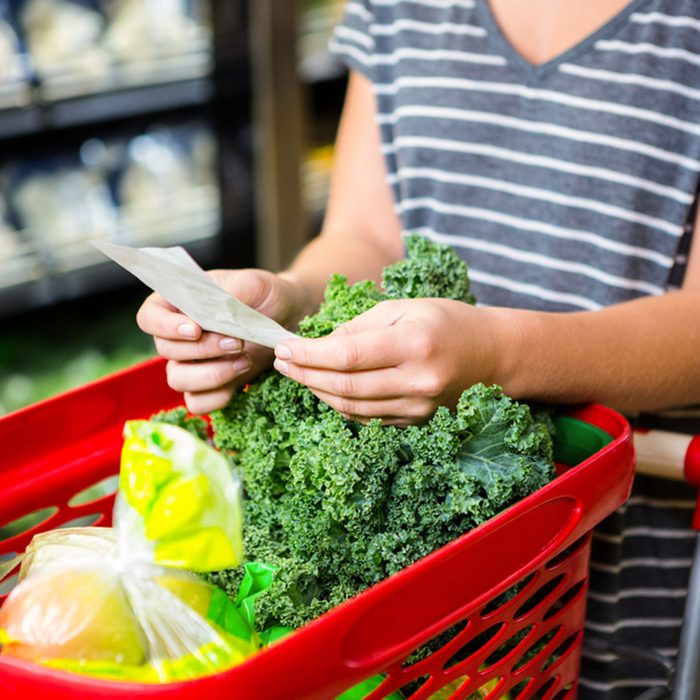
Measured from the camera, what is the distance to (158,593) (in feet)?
2.17

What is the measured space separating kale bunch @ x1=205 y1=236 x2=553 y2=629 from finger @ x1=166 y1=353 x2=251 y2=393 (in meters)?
0.08

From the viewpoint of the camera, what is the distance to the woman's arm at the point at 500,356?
764mm

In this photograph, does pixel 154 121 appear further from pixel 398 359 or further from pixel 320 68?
pixel 398 359

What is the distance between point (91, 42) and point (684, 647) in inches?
79.2

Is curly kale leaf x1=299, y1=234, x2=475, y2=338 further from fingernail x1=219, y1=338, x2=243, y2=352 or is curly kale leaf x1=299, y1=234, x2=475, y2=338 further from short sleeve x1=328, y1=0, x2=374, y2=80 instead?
short sleeve x1=328, y1=0, x2=374, y2=80

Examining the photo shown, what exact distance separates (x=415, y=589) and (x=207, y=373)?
352 millimetres

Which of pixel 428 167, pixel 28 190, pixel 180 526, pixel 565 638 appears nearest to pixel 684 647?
pixel 565 638

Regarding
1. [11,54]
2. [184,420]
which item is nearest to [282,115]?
[11,54]

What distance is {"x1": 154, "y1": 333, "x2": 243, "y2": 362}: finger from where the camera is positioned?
88 cm

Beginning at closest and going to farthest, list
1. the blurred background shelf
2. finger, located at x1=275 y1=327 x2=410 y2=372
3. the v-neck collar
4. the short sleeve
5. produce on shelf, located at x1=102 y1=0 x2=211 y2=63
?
1. finger, located at x1=275 y1=327 x2=410 y2=372
2. the v-neck collar
3. the short sleeve
4. the blurred background shelf
5. produce on shelf, located at x1=102 y1=0 x2=211 y2=63

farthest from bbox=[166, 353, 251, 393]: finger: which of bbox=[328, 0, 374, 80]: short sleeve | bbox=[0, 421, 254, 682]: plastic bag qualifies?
bbox=[328, 0, 374, 80]: short sleeve

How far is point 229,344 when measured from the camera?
2.87 ft

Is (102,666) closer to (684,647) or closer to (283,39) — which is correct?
(684,647)

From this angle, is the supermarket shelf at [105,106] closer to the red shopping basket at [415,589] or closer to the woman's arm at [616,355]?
the red shopping basket at [415,589]
